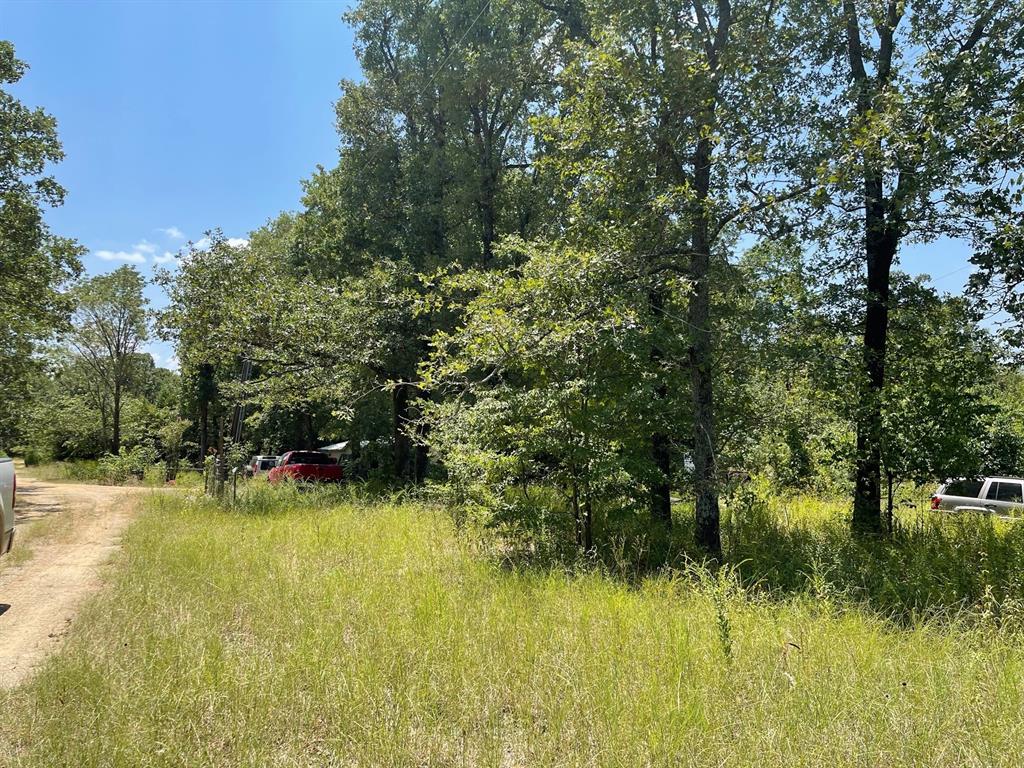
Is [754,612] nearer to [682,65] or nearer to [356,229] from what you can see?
[682,65]

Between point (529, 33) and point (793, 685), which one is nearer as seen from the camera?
point (793, 685)

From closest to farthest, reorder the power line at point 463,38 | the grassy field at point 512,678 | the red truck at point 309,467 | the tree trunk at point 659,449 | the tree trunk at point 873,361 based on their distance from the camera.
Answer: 1. the grassy field at point 512,678
2. the tree trunk at point 659,449
3. the tree trunk at point 873,361
4. the power line at point 463,38
5. the red truck at point 309,467

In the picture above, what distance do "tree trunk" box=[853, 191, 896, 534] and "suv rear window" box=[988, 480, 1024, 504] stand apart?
693 centimetres

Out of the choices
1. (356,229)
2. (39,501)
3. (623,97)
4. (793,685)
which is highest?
(356,229)

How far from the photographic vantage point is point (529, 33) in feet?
54.4

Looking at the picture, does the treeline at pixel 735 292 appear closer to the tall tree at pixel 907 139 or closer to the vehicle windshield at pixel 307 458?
the tall tree at pixel 907 139

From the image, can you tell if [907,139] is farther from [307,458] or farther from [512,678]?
[307,458]

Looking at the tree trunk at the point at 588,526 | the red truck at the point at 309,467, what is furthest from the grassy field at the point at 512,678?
the red truck at the point at 309,467

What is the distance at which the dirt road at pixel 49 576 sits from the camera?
4.68 m

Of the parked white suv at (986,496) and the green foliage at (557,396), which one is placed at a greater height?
the green foliage at (557,396)

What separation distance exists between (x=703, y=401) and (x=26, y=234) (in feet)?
64.7

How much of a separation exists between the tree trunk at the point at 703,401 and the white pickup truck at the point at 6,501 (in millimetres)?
7817

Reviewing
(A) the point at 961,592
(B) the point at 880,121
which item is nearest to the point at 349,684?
(A) the point at 961,592

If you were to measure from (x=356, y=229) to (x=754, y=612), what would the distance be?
1735 cm
